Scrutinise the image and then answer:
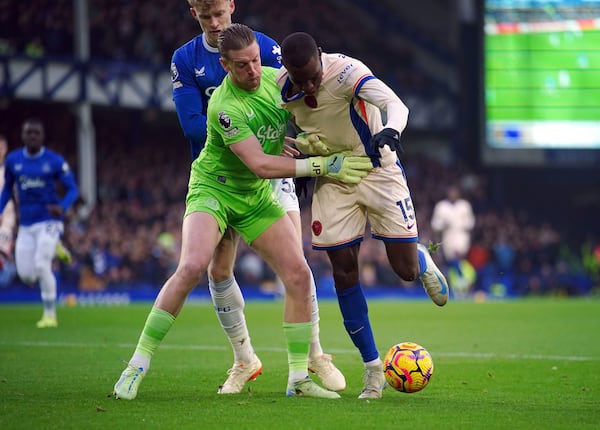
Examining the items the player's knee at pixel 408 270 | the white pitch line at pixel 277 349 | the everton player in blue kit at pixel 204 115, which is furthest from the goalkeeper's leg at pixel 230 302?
the white pitch line at pixel 277 349

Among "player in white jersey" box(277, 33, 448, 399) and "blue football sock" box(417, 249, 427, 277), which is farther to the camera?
"blue football sock" box(417, 249, 427, 277)

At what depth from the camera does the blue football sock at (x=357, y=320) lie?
738cm

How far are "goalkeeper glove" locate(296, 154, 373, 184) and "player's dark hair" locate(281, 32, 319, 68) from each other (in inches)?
24.1

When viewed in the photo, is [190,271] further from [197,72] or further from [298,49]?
[197,72]

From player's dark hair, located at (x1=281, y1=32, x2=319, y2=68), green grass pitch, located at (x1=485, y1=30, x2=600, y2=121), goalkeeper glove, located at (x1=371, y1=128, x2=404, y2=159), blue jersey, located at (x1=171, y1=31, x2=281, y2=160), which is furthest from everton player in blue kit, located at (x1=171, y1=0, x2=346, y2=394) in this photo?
green grass pitch, located at (x1=485, y1=30, x2=600, y2=121)

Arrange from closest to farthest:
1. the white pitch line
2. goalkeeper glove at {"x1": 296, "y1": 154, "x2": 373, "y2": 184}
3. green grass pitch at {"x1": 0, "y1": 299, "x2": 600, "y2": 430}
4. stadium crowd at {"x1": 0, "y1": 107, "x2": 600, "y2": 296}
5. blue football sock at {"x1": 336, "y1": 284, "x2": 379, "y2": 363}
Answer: green grass pitch at {"x1": 0, "y1": 299, "x2": 600, "y2": 430} < goalkeeper glove at {"x1": 296, "y1": 154, "x2": 373, "y2": 184} < blue football sock at {"x1": 336, "y1": 284, "x2": 379, "y2": 363} < the white pitch line < stadium crowd at {"x1": 0, "y1": 107, "x2": 600, "y2": 296}

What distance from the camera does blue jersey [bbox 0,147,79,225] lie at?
545 inches

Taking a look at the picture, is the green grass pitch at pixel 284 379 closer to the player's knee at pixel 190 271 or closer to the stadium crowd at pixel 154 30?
the player's knee at pixel 190 271

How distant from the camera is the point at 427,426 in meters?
5.86

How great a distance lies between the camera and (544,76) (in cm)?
2875

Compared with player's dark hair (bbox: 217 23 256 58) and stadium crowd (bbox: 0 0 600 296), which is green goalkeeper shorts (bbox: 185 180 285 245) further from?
stadium crowd (bbox: 0 0 600 296)

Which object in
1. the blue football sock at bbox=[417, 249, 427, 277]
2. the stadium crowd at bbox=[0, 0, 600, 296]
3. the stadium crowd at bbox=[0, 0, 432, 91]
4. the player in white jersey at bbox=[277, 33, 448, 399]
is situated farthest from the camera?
the stadium crowd at bbox=[0, 0, 432, 91]

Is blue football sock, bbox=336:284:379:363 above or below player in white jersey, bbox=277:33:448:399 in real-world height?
below

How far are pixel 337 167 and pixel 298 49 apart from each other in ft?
2.57
